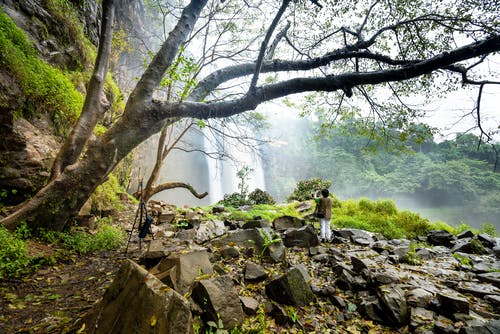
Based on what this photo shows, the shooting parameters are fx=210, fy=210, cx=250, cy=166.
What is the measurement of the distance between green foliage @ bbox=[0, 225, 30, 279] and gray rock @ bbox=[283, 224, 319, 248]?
4048 mm

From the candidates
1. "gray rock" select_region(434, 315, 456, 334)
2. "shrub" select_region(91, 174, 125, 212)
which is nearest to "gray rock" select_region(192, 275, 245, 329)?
"gray rock" select_region(434, 315, 456, 334)

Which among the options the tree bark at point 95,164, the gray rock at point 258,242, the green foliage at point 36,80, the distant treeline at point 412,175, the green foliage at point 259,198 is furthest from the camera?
the distant treeline at point 412,175

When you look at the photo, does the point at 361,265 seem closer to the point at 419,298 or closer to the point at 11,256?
the point at 419,298

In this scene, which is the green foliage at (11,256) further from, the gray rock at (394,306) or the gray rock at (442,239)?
the gray rock at (442,239)

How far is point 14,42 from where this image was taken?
4.00 meters

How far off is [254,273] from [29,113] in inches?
202

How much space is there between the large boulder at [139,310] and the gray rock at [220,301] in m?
0.48

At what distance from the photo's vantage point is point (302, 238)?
436 cm

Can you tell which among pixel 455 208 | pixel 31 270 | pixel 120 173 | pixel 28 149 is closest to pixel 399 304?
pixel 31 270

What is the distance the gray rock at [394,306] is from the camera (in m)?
2.27

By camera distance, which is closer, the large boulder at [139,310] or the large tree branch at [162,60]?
the large boulder at [139,310]

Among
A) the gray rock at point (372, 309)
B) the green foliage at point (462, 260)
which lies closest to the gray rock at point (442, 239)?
the green foliage at point (462, 260)

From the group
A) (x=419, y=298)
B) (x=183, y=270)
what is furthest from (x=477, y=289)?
(x=183, y=270)

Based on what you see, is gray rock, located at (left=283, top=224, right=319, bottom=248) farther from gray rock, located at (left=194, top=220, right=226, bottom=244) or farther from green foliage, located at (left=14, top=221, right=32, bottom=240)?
green foliage, located at (left=14, top=221, right=32, bottom=240)
